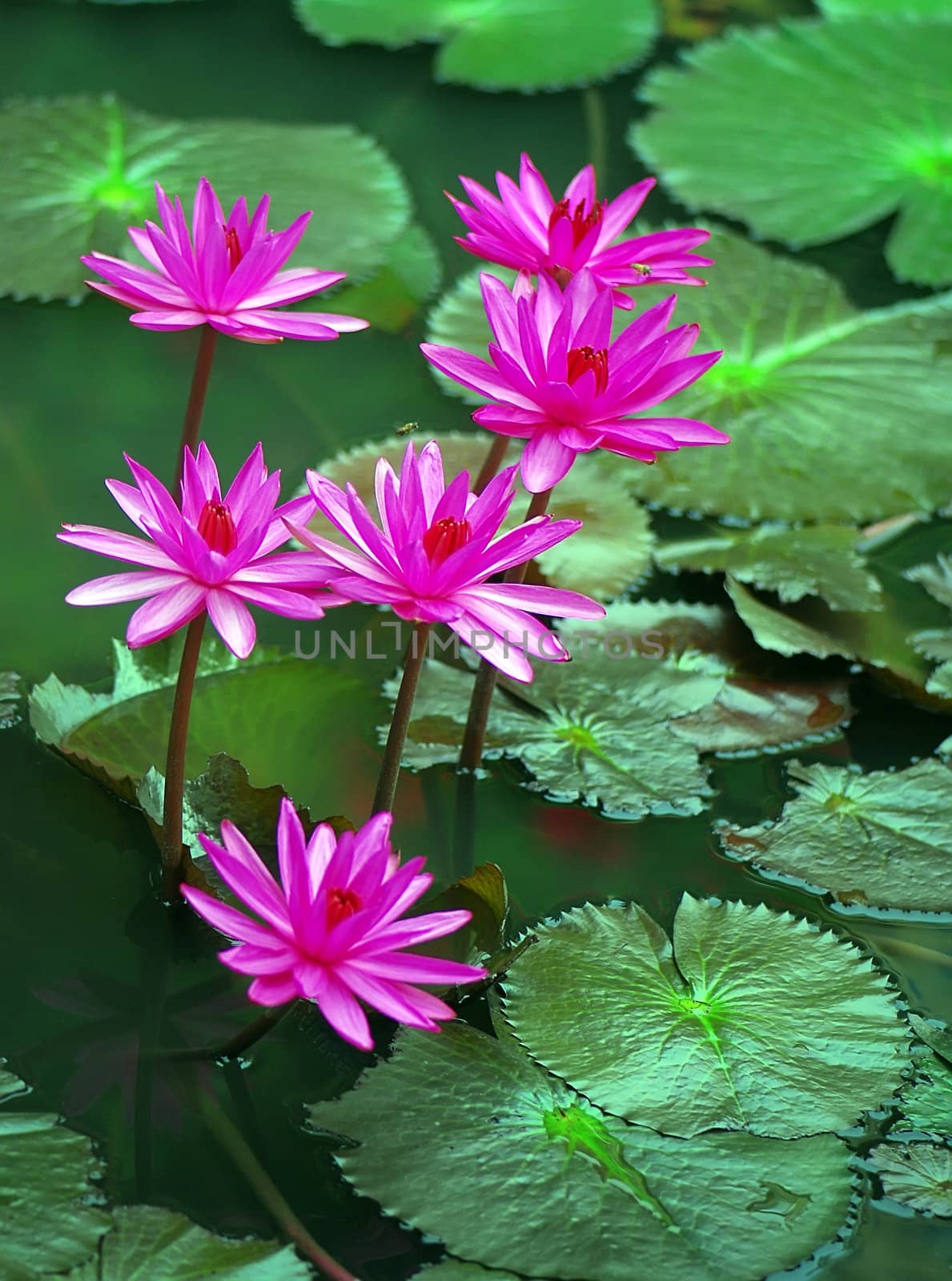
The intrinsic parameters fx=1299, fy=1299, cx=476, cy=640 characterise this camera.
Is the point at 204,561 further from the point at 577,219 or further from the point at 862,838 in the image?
the point at 862,838

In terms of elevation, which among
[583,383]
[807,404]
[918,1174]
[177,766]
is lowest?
[918,1174]

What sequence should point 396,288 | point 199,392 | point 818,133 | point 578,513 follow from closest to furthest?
point 199,392 < point 578,513 < point 396,288 < point 818,133

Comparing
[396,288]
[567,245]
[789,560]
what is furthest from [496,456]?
[396,288]

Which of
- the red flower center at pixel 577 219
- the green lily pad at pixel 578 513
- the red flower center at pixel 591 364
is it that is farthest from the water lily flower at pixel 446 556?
the green lily pad at pixel 578 513

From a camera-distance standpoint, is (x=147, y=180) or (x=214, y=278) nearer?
(x=214, y=278)

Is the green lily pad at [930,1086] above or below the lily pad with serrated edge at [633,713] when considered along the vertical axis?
below

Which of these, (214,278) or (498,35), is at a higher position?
(498,35)

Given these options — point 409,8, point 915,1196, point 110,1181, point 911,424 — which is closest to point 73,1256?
point 110,1181

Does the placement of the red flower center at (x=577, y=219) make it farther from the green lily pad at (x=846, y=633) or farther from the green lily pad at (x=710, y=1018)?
the green lily pad at (x=710, y=1018)
